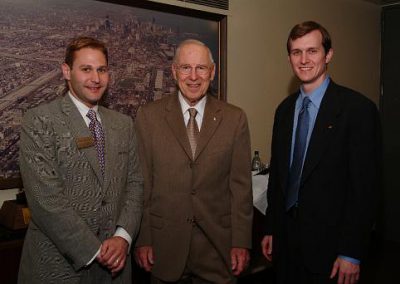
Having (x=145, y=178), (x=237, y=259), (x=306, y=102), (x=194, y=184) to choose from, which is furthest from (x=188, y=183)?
(x=306, y=102)

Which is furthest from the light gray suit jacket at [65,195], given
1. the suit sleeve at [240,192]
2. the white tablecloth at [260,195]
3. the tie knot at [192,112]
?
the white tablecloth at [260,195]

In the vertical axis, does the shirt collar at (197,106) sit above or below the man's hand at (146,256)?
above

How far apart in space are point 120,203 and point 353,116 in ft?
3.55

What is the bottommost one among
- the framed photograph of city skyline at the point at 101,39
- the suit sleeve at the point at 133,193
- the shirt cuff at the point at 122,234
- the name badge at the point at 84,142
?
the shirt cuff at the point at 122,234

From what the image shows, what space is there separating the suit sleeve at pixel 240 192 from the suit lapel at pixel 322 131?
30 cm

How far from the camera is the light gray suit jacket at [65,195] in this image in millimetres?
1497

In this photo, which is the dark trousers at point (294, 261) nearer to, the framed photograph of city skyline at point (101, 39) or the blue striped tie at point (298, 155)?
the blue striped tie at point (298, 155)

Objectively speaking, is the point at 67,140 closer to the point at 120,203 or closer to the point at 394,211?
the point at 120,203

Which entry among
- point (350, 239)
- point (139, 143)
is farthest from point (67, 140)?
point (350, 239)

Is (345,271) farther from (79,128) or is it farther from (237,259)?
(79,128)

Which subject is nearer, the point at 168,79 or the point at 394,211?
the point at 168,79

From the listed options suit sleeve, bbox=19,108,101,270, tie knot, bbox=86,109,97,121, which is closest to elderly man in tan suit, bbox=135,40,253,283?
tie knot, bbox=86,109,97,121

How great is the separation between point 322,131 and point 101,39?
1.53 meters

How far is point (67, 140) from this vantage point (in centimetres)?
155
